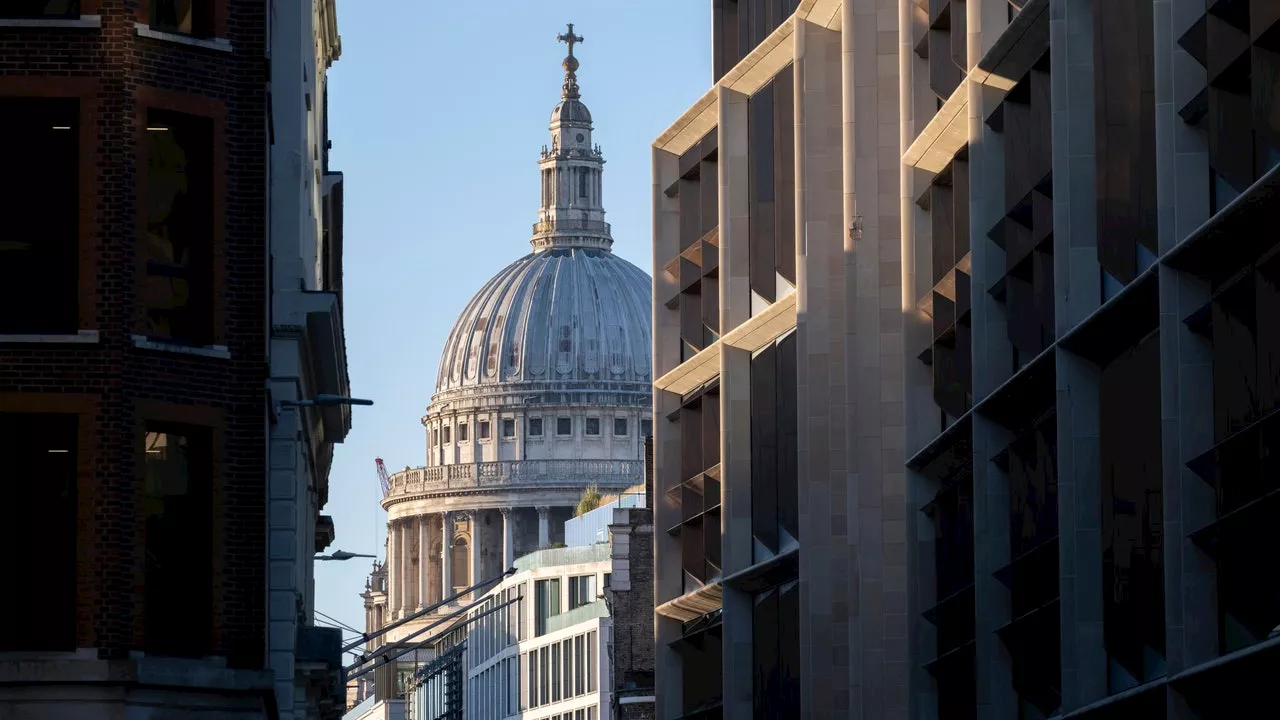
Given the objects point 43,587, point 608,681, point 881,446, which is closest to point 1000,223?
point 881,446

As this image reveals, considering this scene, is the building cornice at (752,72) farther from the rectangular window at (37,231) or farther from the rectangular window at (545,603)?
the rectangular window at (545,603)

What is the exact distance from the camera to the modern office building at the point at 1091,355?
104 ft

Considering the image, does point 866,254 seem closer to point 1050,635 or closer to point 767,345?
point 767,345

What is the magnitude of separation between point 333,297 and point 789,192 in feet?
46.7

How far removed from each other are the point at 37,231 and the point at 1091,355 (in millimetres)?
12581

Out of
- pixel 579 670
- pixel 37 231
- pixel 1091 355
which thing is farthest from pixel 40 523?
pixel 579 670

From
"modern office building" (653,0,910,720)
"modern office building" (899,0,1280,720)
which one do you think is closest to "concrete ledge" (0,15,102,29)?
"modern office building" (899,0,1280,720)

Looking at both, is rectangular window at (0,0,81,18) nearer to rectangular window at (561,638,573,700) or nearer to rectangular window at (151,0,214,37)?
rectangular window at (151,0,214,37)

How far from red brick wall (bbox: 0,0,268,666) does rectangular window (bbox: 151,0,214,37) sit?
0.79 ft

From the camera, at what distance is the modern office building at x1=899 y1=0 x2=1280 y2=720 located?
31.7 meters

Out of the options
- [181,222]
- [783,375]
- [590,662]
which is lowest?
[181,222]

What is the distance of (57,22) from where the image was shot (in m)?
37.2

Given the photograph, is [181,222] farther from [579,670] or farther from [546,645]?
[546,645]

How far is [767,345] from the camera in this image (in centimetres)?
5925
